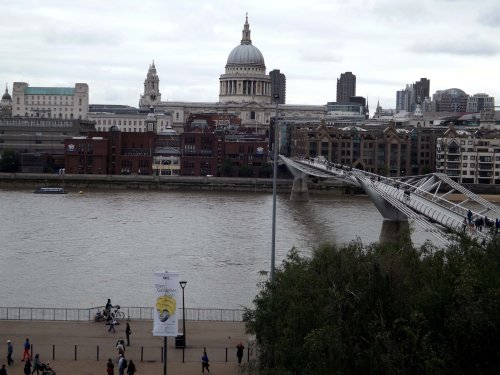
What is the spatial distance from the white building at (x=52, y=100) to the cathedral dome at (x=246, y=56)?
18.2 metres

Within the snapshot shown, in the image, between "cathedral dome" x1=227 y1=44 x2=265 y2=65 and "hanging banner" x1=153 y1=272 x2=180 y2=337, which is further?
"cathedral dome" x1=227 y1=44 x2=265 y2=65

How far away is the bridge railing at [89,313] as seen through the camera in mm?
15961

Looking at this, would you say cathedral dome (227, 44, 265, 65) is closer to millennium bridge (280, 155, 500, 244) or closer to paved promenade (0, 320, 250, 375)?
millennium bridge (280, 155, 500, 244)

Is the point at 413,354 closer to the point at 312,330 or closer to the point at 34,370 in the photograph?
the point at 312,330

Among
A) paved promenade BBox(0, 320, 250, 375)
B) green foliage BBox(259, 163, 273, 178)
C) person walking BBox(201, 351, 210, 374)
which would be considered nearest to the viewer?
person walking BBox(201, 351, 210, 374)

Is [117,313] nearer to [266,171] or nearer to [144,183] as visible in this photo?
[144,183]

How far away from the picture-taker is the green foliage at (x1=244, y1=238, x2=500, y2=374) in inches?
337

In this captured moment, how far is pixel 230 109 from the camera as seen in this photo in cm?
10300

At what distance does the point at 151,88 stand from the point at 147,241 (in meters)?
94.5

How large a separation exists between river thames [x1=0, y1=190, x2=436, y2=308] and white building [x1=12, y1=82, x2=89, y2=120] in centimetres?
6044

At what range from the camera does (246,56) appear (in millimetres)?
106750

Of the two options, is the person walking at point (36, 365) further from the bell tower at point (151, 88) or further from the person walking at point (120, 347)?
the bell tower at point (151, 88)

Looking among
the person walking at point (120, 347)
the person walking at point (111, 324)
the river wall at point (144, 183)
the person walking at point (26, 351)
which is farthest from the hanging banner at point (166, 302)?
the river wall at point (144, 183)

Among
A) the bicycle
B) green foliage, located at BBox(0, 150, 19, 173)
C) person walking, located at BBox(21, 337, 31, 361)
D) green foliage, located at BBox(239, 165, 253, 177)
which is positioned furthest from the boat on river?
person walking, located at BBox(21, 337, 31, 361)
